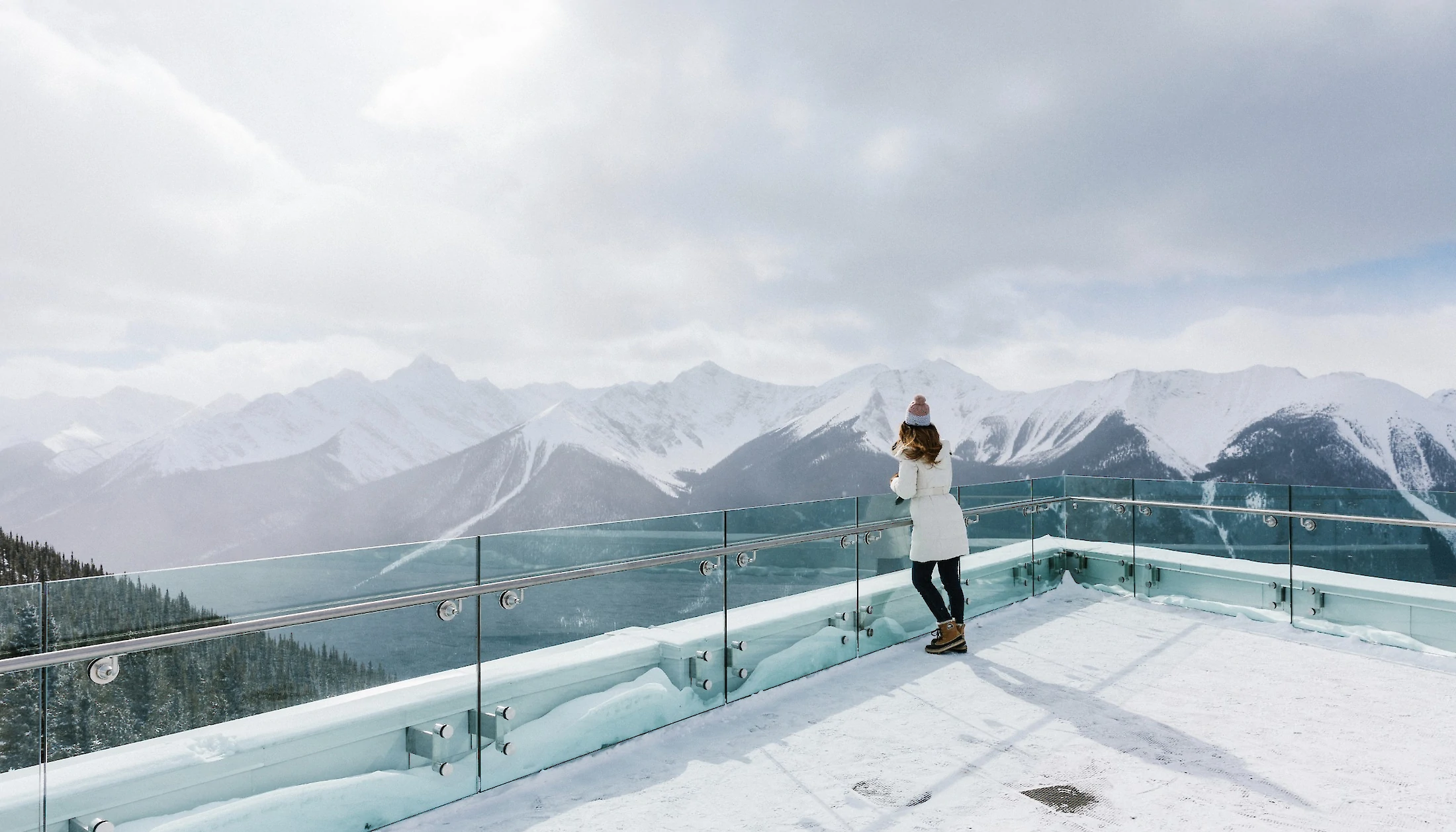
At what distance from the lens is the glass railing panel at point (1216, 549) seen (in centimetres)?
550

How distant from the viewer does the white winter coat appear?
14.8 ft

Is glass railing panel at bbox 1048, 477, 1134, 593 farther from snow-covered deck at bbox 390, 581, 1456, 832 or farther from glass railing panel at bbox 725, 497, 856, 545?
glass railing panel at bbox 725, 497, 856, 545

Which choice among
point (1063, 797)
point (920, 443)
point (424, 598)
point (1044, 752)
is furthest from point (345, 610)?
point (920, 443)

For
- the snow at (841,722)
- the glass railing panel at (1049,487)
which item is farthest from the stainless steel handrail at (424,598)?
the glass railing panel at (1049,487)

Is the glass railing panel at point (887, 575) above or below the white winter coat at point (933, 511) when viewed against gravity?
below

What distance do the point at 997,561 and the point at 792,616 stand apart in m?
2.41

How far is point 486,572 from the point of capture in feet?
9.72

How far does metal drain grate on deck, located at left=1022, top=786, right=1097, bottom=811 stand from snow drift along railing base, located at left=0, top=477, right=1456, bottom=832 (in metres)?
1.53

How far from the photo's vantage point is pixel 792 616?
4191mm

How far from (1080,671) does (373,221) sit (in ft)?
419

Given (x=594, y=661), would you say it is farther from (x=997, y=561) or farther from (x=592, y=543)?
(x=997, y=561)

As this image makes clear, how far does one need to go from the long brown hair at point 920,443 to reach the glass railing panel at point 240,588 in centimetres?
261

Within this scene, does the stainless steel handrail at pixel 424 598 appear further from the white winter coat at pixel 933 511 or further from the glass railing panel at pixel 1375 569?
the white winter coat at pixel 933 511

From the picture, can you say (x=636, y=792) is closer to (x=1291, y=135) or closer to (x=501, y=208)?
(x=1291, y=135)
